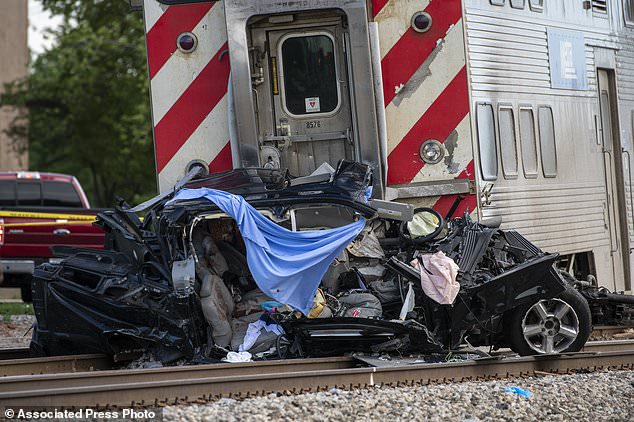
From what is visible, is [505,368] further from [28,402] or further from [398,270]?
[28,402]

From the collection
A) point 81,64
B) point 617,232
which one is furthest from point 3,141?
point 617,232

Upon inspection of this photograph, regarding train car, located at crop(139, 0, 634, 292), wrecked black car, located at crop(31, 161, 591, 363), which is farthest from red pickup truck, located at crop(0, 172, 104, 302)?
wrecked black car, located at crop(31, 161, 591, 363)

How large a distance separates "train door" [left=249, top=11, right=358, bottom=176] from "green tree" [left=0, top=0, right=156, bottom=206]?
68.8 ft

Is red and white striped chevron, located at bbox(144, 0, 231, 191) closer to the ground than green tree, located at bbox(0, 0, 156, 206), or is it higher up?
closer to the ground

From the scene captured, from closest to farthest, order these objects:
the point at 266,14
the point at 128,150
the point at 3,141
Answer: the point at 266,14 < the point at 128,150 < the point at 3,141

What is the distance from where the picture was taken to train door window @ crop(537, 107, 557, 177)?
11.1m

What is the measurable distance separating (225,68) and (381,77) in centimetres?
138

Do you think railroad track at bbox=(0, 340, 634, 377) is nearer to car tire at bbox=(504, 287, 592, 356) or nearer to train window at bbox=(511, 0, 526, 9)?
car tire at bbox=(504, 287, 592, 356)

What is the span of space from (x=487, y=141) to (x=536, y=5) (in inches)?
73.6

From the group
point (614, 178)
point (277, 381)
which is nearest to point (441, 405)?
point (277, 381)

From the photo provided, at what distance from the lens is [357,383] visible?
744 cm

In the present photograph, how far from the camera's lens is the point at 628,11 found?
513 inches

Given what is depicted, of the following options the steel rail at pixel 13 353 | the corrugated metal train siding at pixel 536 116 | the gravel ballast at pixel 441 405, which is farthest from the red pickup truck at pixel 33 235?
the gravel ballast at pixel 441 405

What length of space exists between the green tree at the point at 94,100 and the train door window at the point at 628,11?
61.7ft
